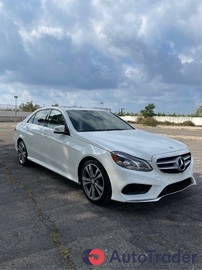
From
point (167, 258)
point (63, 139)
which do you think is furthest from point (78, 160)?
point (167, 258)

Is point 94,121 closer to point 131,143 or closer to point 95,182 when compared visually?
point 131,143

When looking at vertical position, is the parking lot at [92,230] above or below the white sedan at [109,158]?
below

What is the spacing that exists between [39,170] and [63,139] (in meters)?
1.74

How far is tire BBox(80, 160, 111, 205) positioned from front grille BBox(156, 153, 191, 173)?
0.80 meters

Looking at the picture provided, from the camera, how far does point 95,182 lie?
11.6ft

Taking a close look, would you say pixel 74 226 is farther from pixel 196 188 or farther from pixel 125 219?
pixel 196 188

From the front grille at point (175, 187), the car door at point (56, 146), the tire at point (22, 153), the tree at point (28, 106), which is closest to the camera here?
the front grille at point (175, 187)

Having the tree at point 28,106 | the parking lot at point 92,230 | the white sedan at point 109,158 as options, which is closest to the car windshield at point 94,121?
the white sedan at point 109,158

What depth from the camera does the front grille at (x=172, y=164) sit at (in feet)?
10.6

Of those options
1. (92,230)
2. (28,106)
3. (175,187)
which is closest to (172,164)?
(175,187)

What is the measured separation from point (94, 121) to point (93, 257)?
106 inches

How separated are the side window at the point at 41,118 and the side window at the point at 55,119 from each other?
21cm

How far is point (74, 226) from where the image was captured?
115 inches

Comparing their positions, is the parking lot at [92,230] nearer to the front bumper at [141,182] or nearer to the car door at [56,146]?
the front bumper at [141,182]
